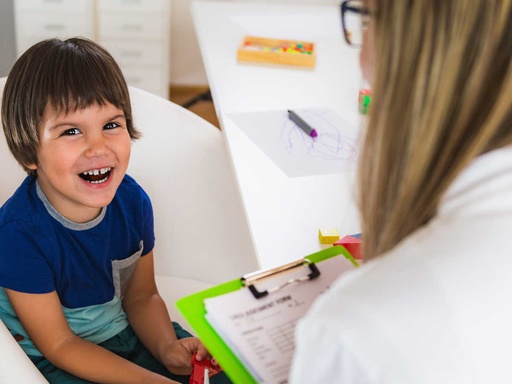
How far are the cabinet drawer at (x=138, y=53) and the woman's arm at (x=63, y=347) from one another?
2.13 meters

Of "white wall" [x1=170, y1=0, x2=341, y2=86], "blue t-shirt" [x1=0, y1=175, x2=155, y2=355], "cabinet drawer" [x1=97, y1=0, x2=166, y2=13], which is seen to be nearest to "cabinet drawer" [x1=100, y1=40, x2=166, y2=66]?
"cabinet drawer" [x1=97, y1=0, x2=166, y2=13]

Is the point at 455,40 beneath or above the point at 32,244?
above

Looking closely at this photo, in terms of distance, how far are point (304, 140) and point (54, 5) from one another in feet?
6.27

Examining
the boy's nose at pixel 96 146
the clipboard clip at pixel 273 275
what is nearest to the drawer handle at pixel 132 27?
the boy's nose at pixel 96 146

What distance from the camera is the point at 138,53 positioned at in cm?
313

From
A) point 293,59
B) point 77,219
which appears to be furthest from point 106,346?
point 293,59

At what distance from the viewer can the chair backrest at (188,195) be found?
1465mm

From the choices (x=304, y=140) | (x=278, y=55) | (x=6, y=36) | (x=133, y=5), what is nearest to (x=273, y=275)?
(x=304, y=140)

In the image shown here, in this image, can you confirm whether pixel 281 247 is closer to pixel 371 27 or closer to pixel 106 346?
pixel 106 346

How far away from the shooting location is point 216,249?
1.48 meters

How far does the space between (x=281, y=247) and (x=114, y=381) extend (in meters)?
0.34

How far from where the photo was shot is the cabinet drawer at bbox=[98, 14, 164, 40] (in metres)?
3.06

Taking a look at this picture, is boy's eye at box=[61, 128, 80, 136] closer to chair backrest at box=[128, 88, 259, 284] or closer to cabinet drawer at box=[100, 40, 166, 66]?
chair backrest at box=[128, 88, 259, 284]

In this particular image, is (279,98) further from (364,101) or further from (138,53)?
(138,53)
